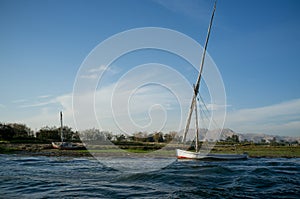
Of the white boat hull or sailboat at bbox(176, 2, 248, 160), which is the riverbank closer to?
sailboat at bbox(176, 2, 248, 160)

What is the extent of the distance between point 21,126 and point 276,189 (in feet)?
410

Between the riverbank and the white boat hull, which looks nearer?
the white boat hull

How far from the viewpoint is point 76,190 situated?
15930 millimetres

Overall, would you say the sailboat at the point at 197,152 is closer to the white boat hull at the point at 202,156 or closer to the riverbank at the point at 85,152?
the white boat hull at the point at 202,156

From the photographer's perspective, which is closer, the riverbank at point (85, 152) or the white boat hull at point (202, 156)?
the white boat hull at point (202, 156)

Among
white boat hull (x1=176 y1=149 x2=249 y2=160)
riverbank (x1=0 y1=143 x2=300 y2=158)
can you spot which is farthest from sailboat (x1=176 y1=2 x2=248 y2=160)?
riverbank (x1=0 y1=143 x2=300 y2=158)

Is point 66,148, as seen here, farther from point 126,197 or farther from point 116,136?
point 126,197

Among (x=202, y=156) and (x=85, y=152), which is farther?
(x=85, y=152)

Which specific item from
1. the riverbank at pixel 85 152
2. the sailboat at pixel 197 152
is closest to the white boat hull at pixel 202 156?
the sailboat at pixel 197 152

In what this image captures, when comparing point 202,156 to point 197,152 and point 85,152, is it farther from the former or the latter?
point 85,152

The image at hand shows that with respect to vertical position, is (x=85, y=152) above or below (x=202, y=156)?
below

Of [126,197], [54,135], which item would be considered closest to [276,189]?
[126,197]

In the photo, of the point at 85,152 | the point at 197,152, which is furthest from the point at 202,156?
the point at 85,152

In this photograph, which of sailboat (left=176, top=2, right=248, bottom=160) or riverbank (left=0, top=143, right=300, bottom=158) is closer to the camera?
sailboat (left=176, top=2, right=248, bottom=160)
